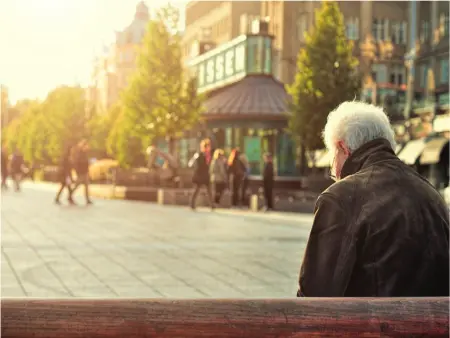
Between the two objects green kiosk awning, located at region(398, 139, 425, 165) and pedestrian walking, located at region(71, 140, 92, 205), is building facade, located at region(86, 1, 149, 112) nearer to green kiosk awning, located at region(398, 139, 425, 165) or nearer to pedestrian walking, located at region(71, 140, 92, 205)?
green kiosk awning, located at region(398, 139, 425, 165)

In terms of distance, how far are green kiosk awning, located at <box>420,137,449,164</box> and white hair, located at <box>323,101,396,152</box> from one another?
3032cm

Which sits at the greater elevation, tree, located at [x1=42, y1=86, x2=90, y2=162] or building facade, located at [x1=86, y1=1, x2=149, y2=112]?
building facade, located at [x1=86, y1=1, x2=149, y2=112]

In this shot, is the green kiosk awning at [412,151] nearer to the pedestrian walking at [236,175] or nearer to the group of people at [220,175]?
the group of people at [220,175]

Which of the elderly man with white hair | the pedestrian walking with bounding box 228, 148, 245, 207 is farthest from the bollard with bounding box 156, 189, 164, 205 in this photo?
the elderly man with white hair

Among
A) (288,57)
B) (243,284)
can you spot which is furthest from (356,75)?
(288,57)

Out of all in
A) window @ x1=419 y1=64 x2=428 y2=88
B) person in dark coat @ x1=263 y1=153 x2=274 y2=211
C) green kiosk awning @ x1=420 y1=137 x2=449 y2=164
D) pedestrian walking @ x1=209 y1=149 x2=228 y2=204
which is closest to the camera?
person in dark coat @ x1=263 y1=153 x2=274 y2=211

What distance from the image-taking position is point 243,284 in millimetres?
9266

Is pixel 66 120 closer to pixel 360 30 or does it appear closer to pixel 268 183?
pixel 360 30

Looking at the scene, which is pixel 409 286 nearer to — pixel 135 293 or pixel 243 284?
pixel 135 293

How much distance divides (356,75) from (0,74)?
32926 mm

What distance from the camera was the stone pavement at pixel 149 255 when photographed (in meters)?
8.87

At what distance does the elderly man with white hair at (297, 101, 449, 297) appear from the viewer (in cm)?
309

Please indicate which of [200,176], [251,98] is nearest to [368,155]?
[200,176]

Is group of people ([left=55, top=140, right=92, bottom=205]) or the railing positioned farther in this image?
group of people ([left=55, top=140, right=92, bottom=205])
